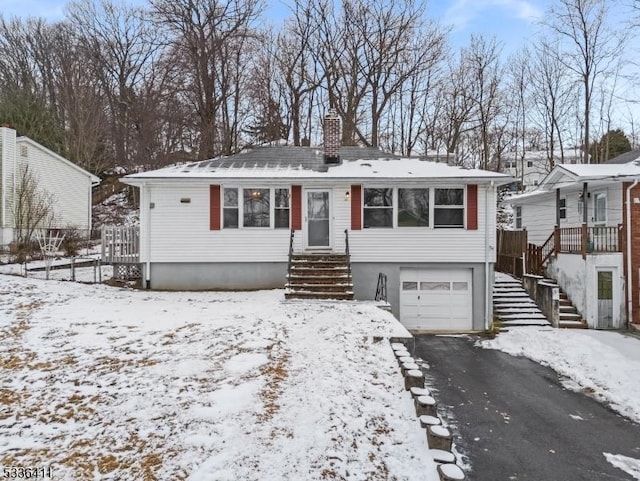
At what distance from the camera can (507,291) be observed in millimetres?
13969

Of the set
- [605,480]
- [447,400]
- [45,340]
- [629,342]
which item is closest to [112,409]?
[45,340]

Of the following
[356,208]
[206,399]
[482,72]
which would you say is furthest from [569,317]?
[482,72]

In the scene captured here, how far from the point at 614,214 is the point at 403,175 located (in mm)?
7869

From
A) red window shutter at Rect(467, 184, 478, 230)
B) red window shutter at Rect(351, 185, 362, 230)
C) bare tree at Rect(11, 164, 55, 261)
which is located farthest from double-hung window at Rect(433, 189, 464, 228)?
bare tree at Rect(11, 164, 55, 261)

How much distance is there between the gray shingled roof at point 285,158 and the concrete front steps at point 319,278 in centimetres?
304

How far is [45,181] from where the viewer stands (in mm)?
19484

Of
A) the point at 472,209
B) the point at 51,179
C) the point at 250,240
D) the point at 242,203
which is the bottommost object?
the point at 250,240

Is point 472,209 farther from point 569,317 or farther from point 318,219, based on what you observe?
point 569,317

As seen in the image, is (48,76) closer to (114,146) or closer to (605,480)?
(114,146)

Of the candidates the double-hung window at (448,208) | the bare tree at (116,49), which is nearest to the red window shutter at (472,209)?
the double-hung window at (448,208)

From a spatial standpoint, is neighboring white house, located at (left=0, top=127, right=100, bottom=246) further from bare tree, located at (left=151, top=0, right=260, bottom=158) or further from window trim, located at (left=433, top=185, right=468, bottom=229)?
window trim, located at (left=433, top=185, right=468, bottom=229)

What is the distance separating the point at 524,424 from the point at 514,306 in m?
8.08

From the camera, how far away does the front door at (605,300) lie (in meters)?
12.5

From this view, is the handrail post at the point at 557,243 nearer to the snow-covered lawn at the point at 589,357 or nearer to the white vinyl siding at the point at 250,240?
the snow-covered lawn at the point at 589,357
